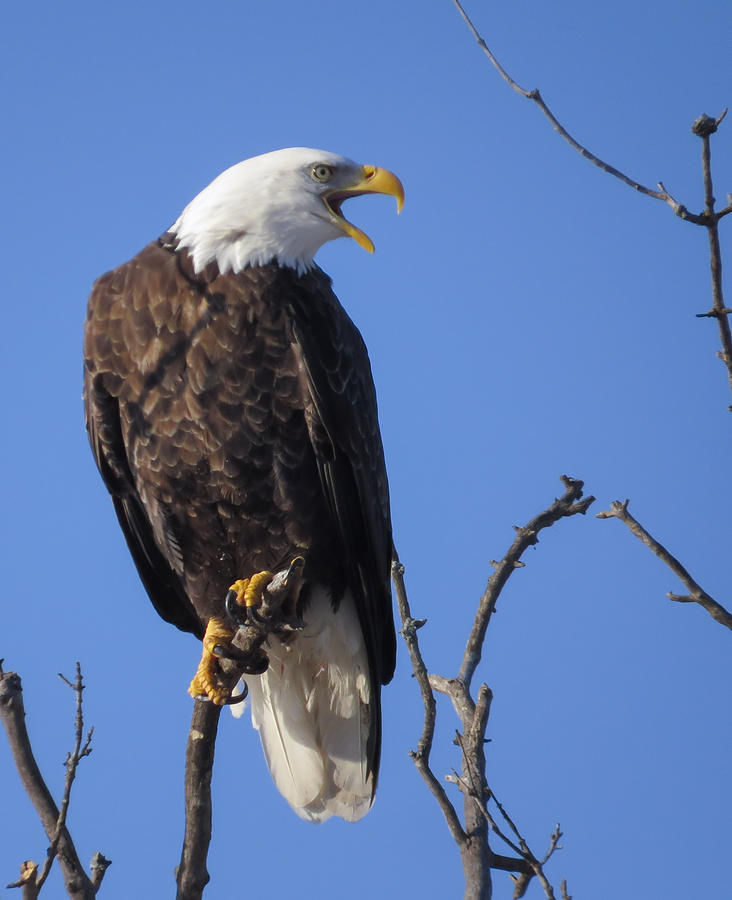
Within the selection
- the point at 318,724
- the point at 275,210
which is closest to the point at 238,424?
the point at 275,210

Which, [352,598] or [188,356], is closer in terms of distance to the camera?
[188,356]

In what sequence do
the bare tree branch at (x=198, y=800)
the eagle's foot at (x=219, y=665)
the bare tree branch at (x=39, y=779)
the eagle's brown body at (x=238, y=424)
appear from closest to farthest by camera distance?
the bare tree branch at (x=39, y=779), the bare tree branch at (x=198, y=800), the eagle's brown body at (x=238, y=424), the eagle's foot at (x=219, y=665)

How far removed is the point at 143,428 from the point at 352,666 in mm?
1262

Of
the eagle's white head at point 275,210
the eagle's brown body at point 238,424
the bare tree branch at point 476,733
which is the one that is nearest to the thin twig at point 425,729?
the bare tree branch at point 476,733

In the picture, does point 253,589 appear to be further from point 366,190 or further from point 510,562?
point 366,190

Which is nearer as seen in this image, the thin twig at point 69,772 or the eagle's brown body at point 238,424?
the thin twig at point 69,772

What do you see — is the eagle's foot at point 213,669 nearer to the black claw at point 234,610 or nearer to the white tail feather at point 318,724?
the black claw at point 234,610

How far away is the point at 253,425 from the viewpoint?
366 cm

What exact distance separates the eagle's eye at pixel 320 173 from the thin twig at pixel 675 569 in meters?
1.85

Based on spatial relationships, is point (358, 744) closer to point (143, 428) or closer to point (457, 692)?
point (457, 692)

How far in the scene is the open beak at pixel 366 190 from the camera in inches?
161

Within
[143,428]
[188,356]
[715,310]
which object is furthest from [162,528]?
[715,310]

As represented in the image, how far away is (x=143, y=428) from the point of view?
379 centimetres

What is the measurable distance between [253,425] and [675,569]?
4.98 ft
